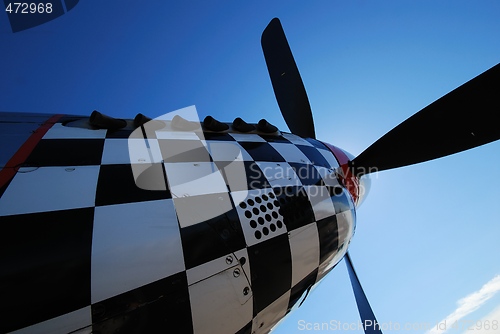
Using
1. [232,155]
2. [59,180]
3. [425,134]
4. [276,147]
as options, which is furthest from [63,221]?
[425,134]

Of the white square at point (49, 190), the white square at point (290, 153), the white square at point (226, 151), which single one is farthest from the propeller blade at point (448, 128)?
the white square at point (49, 190)

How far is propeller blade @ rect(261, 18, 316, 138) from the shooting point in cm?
550

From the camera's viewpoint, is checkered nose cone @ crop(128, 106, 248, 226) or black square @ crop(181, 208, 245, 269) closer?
black square @ crop(181, 208, 245, 269)

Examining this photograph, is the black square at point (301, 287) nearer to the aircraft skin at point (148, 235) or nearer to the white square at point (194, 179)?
the aircraft skin at point (148, 235)

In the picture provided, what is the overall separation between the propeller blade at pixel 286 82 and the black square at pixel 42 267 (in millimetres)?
4461

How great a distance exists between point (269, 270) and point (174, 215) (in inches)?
34.0

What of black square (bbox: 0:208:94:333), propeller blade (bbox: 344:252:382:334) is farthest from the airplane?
propeller blade (bbox: 344:252:382:334)

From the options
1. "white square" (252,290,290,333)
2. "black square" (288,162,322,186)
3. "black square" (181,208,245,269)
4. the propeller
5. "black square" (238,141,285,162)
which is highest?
the propeller

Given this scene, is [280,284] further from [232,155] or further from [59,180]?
[59,180]

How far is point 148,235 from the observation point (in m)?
1.80

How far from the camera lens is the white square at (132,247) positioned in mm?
1603

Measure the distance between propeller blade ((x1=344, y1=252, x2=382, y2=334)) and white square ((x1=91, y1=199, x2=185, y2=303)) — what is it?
3.72 metres

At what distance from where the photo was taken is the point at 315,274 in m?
2.77

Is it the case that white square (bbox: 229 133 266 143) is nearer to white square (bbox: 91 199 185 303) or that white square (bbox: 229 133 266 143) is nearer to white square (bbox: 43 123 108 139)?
white square (bbox: 43 123 108 139)
